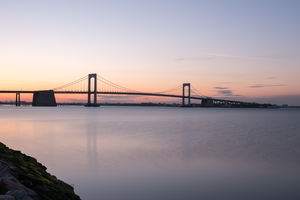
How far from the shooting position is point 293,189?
4797 millimetres

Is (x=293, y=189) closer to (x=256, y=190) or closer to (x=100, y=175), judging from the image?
(x=256, y=190)

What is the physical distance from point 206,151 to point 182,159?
5.74ft

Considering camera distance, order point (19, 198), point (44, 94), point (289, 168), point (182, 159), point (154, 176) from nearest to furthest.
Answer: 1. point (19, 198)
2. point (154, 176)
3. point (289, 168)
4. point (182, 159)
5. point (44, 94)

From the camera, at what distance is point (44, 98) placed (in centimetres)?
Result: 7506

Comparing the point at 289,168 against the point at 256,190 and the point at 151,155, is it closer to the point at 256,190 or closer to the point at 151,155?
the point at 256,190

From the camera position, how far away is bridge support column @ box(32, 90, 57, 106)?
73.7 m

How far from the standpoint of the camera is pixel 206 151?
9031 mm

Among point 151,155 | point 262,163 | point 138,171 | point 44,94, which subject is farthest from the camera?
point 44,94

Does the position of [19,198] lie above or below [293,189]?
above

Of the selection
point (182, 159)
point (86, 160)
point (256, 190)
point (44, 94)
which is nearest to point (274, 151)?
point (182, 159)

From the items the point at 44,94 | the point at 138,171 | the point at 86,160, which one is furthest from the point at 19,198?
the point at 44,94

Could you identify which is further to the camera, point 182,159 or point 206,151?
point 206,151

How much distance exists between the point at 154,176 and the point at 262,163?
10.6 ft

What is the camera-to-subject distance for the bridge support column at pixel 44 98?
7369 cm
